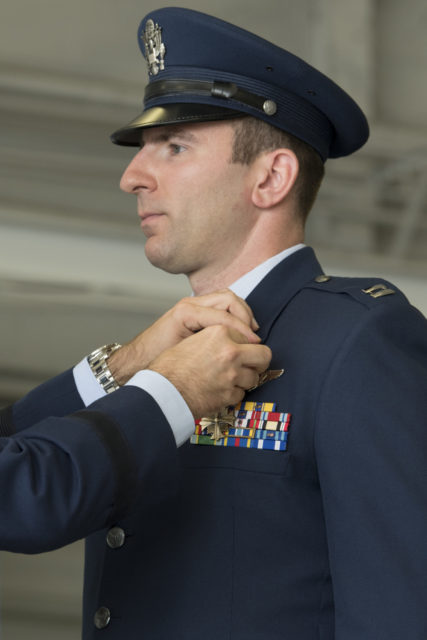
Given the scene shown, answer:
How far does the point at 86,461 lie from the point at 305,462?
0.30 metres

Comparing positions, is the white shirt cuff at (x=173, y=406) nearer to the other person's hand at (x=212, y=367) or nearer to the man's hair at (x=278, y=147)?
the other person's hand at (x=212, y=367)

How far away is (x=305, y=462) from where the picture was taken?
1310mm

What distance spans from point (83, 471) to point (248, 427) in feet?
0.92

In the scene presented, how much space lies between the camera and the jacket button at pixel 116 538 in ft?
4.53

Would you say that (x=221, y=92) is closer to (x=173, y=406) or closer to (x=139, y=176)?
(x=139, y=176)

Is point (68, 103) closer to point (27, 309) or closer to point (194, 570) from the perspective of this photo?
point (27, 309)

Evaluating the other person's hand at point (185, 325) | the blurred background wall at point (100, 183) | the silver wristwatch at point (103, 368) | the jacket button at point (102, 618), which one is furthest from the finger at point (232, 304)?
the blurred background wall at point (100, 183)

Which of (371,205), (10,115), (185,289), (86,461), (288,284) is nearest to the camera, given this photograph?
(86,461)

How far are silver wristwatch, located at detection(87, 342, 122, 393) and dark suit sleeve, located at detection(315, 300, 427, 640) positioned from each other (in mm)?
474

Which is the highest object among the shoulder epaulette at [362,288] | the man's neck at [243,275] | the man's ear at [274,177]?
the man's ear at [274,177]

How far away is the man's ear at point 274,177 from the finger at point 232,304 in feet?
0.68

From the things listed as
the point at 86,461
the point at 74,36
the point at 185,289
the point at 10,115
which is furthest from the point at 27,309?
the point at 86,461

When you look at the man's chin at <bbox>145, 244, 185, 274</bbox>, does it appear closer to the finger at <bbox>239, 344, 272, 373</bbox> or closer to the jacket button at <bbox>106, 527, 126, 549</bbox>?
the finger at <bbox>239, 344, 272, 373</bbox>

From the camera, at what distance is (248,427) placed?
137 centimetres
